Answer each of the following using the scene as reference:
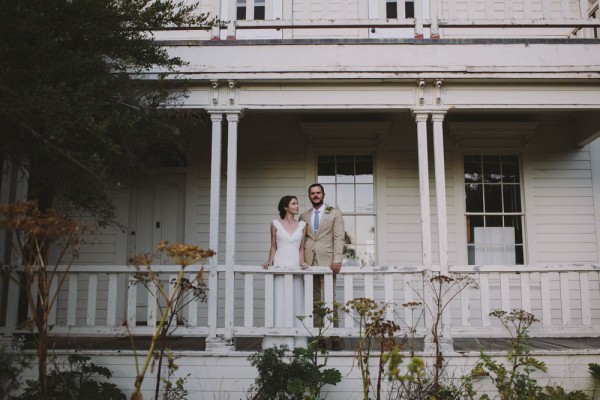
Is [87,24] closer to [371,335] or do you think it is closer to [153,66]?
[153,66]

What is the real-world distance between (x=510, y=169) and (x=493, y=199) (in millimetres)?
566

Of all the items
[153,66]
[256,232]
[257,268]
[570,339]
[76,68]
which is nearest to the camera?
[76,68]

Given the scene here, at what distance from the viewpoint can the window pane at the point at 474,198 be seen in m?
8.12

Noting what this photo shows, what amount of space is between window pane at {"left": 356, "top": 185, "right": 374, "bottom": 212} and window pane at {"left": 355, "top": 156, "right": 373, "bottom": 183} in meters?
0.11

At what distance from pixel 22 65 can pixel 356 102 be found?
140 inches

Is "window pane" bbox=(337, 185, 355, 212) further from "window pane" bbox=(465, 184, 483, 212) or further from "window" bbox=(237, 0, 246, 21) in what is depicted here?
"window" bbox=(237, 0, 246, 21)

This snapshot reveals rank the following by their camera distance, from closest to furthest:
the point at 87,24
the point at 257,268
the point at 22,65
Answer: the point at 22,65
the point at 87,24
the point at 257,268

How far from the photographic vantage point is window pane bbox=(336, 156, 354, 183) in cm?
820

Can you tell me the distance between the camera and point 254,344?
6387 millimetres

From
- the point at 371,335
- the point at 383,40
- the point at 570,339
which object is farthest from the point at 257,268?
the point at 570,339

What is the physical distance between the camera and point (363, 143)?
810cm

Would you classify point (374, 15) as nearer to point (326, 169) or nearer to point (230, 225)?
point (326, 169)

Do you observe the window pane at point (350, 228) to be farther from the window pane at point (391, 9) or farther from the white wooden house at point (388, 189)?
the window pane at point (391, 9)

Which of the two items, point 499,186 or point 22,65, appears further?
point 499,186
